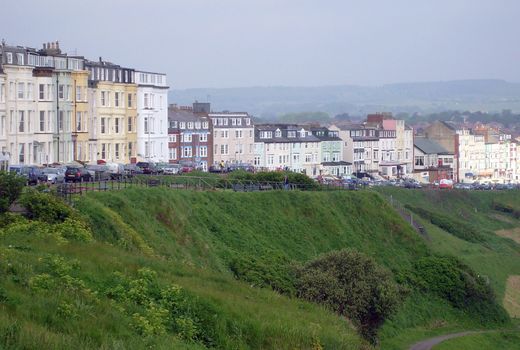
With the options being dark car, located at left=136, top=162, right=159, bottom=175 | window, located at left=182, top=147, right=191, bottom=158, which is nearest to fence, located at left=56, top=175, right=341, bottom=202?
dark car, located at left=136, top=162, right=159, bottom=175

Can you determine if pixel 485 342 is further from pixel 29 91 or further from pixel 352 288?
pixel 29 91

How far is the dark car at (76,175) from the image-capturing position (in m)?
58.1

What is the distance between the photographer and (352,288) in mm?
42625

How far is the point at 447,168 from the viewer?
159125 mm

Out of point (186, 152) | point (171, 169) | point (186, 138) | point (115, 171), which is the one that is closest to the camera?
point (115, 171)

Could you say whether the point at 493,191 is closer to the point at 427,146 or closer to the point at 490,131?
the point at 427,146

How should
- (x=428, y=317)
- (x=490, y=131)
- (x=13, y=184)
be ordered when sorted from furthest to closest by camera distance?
(x=490, y=131) < (x=428, y=317) < (x=13, y=184)

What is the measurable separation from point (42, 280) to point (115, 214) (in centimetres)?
1883

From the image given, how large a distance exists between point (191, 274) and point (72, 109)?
4611cm

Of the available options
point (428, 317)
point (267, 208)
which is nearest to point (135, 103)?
point (267, 208)

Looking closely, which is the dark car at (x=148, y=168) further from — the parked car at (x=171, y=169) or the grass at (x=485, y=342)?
the grass at (x=485, y=342)

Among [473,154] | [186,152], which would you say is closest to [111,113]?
[186,152]

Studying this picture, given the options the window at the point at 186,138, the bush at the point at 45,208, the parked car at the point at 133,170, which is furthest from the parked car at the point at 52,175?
the window at the point at 186,138

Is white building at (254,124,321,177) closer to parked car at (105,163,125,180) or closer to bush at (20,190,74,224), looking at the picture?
parked car at (105,163,125,180)
